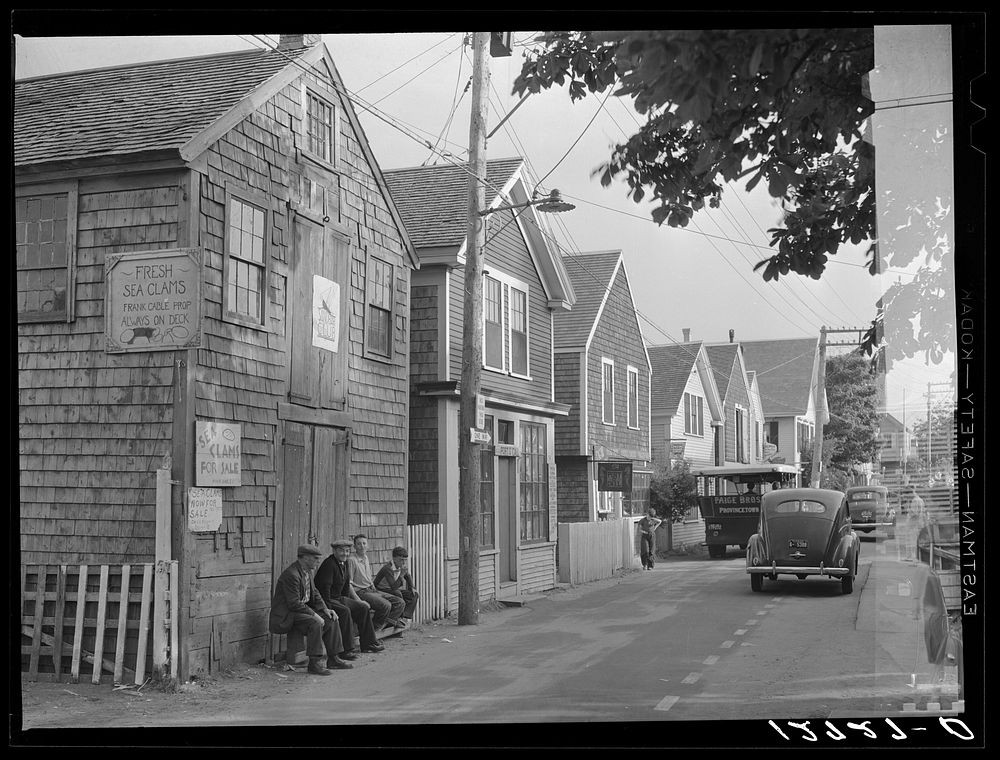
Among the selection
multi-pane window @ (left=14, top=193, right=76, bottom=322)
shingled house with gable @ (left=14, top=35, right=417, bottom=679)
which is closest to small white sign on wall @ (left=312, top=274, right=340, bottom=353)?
shingled house with gable @ (left=14, top=35, right=417, bottom=679)

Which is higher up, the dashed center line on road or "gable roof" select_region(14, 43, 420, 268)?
"gable roof" select_region(14, 43, 420, 268)

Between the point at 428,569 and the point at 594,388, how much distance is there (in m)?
7.16

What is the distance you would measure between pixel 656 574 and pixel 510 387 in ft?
18.4

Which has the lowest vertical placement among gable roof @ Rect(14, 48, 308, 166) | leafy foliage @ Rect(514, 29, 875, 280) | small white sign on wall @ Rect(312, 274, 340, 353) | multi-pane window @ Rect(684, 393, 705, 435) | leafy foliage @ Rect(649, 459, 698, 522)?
leafy foliage @ Rect(649, 459, 698, 522)

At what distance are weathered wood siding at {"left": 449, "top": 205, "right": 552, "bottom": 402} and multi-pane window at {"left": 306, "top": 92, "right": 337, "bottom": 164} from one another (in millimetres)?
3847

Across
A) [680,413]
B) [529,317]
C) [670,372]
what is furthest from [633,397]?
[529,317]

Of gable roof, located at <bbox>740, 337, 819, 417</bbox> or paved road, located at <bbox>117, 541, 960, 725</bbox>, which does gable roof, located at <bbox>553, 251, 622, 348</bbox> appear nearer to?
paved road, located at <bbox>117, 541, 960, 725</bbox>

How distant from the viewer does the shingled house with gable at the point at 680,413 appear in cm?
2534

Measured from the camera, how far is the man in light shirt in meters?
12.7

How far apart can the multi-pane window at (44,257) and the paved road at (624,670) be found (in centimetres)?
444

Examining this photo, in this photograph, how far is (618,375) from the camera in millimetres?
22000

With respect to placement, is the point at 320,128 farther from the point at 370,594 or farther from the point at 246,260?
the point at 370,594

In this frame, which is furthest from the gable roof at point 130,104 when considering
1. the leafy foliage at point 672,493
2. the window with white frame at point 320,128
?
the leafy foliage at point 672,493

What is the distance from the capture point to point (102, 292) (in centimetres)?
1070
